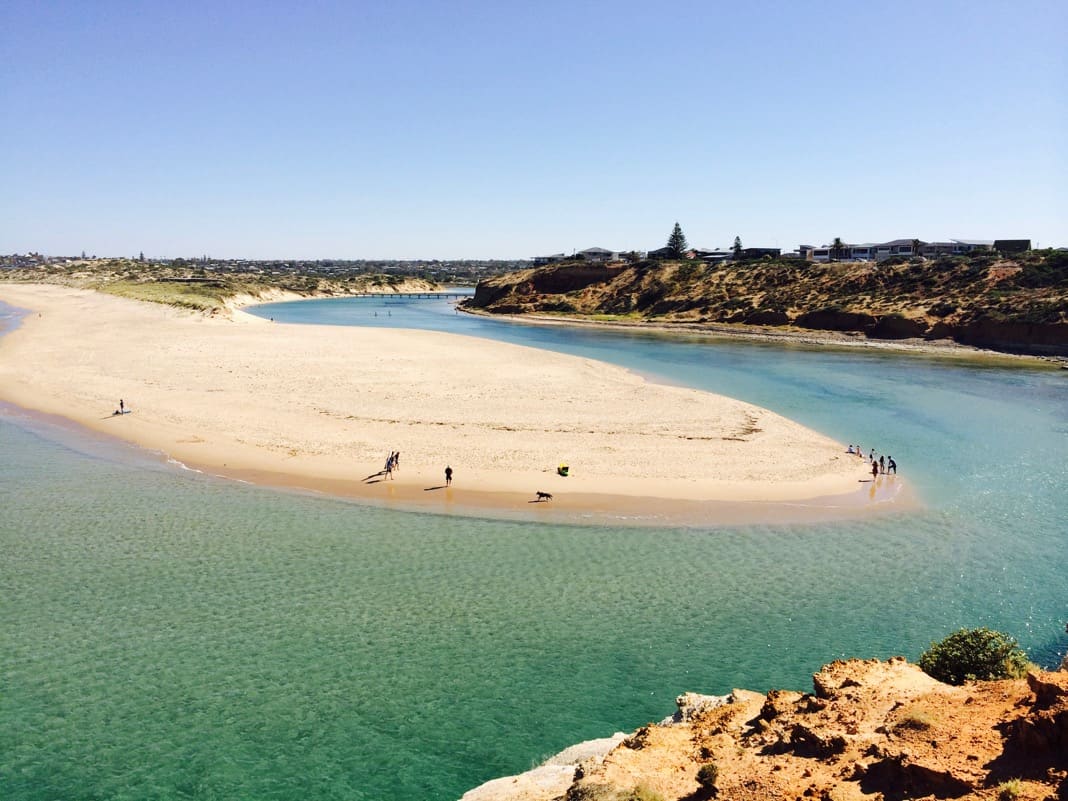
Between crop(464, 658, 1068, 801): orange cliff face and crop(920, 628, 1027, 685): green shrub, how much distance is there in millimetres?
1559

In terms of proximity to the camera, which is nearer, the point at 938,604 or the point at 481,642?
the point at 481,642

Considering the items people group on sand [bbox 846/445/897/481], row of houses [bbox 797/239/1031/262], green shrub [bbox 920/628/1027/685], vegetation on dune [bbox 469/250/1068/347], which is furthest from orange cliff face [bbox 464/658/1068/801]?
row of houses [bbox 797/239/1031/262]

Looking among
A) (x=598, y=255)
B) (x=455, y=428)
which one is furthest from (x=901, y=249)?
(x=455, y=428)

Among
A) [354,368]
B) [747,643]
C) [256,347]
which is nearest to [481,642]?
[747,643]

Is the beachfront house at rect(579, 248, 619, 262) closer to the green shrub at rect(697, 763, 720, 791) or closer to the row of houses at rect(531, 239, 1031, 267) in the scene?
the row of houses at rect(531, 239, 1031, 267)

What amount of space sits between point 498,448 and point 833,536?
16500mm

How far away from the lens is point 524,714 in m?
16.2

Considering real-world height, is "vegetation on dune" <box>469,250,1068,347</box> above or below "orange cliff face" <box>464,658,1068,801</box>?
above

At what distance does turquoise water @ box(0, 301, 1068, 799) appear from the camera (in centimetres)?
1494

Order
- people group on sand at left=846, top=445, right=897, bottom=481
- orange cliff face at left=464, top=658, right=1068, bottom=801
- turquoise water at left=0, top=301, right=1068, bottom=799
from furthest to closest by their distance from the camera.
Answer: people group on sand at left=846, top=445, right=897, bottom=481 < turquoise water at left=0, top=301, right=1068, bottom=799 < orange cliff face at left=464, top=658, right=1068, bottom=801

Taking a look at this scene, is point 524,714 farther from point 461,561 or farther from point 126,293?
point 126,293

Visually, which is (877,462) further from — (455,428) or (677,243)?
(677,243)

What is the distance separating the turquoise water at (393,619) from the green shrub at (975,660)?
3680 mm

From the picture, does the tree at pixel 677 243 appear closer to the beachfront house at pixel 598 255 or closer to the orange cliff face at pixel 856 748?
the beachfront house at pixel 598 255
